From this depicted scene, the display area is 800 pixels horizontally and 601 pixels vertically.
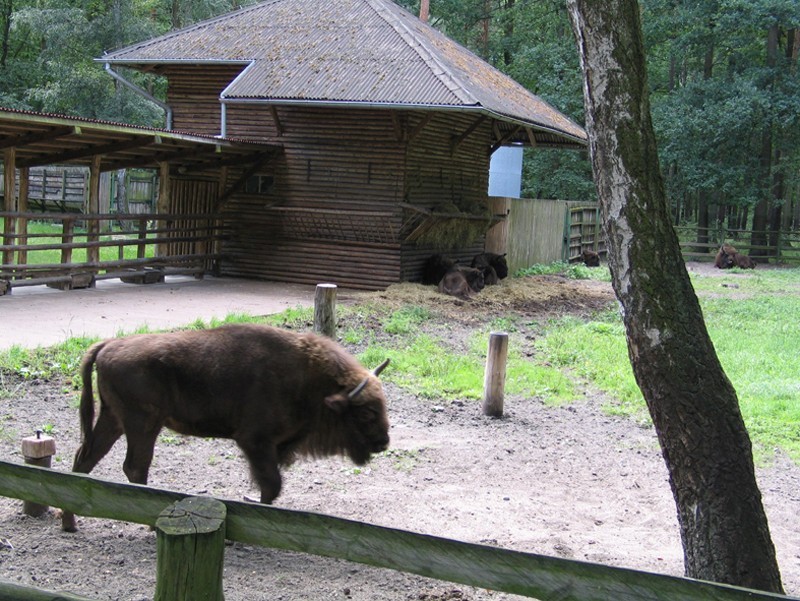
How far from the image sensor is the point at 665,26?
126ft

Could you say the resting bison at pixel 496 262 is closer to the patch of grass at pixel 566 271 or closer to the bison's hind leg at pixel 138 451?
the patch of grass at pixel 566 271

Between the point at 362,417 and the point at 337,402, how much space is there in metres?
0.20

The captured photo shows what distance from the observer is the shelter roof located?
14070mm

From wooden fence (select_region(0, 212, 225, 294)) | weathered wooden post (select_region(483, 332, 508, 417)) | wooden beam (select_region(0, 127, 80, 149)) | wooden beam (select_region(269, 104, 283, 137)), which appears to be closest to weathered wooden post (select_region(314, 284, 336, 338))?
weathered wooden post (select_region(483, 332, 508, 417))

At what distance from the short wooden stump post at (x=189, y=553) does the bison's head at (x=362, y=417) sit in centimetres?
253

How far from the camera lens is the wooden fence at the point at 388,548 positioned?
2.95 m

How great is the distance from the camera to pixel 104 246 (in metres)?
18.3

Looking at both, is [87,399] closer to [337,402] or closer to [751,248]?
[337,402]

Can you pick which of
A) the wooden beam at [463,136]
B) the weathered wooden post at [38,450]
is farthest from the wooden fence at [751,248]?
the weathered wooden post at [38,450]

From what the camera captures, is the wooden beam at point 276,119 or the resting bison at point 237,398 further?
the wooden beam at point 276,119

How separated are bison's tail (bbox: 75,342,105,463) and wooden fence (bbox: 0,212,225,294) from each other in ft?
34.2

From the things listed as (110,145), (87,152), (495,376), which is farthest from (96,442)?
(87,152)

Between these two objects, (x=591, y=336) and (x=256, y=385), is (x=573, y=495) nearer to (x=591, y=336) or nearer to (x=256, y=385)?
(x=256, y=385)

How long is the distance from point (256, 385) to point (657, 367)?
2.63 meters
